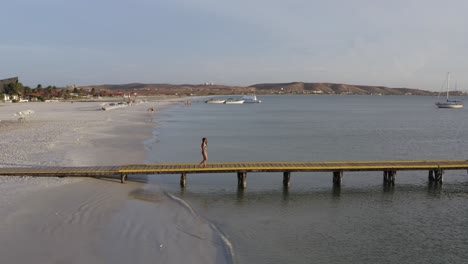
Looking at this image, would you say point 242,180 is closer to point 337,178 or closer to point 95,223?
point 337,178

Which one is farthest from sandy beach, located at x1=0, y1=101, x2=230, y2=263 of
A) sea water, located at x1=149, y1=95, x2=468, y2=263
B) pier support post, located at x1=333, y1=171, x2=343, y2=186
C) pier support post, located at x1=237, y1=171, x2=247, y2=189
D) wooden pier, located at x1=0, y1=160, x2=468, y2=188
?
pier support post, located at x1=333, y1=171, x2=343, y2=186

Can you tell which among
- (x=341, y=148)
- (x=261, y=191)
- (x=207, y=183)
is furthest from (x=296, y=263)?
(x=341, y=148)

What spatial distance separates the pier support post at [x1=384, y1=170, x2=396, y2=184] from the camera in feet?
76.3

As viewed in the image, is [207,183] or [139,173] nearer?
[139,173]

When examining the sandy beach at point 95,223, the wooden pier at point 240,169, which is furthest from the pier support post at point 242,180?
the sandy beach at point 95,223

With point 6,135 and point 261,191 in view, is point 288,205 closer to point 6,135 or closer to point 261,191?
point 261,191

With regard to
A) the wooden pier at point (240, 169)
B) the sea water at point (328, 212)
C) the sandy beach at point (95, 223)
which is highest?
the wooden pier at point (240, 169)

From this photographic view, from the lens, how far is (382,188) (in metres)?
22.8

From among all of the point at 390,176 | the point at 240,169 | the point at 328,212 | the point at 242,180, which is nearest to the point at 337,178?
the point at 390,176

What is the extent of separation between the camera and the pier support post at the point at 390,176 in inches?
916

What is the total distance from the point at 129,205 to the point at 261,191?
7.14 meters

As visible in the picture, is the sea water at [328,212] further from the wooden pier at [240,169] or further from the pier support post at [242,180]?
the wooden pier at [240,169]

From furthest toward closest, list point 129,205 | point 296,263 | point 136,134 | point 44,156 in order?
point 136,134 < point 44,156 < point 129,205 < point 296,263

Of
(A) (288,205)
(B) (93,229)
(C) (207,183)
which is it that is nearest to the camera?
(B) (93,229)
